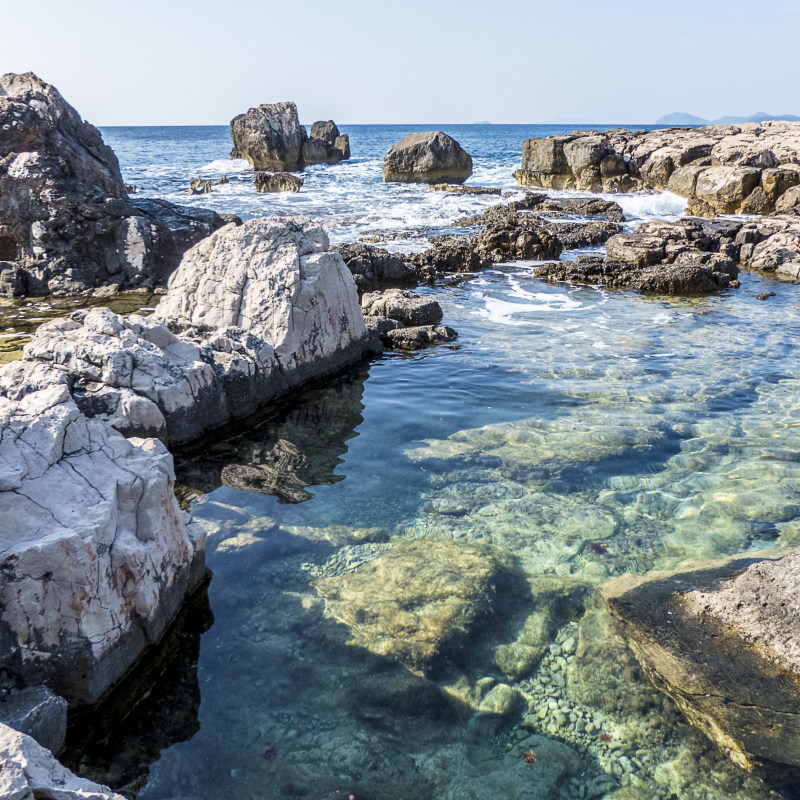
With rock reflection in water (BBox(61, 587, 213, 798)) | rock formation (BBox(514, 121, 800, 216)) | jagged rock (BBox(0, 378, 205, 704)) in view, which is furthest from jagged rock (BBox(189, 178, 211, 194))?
rock reflection in water (BBox(61, 587, 213, 798))

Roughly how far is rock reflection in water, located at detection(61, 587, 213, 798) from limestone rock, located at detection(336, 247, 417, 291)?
12.2 metres

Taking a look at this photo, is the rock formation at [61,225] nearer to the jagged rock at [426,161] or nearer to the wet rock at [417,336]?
the wet rock at [417,336]

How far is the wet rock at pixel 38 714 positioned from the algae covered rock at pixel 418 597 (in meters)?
1.89

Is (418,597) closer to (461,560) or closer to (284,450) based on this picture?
(461,560)

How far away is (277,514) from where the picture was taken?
617 cm

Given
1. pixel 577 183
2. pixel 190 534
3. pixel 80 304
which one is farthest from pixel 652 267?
pixel 577 183

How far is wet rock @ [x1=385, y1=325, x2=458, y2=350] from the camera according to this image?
38.4 feet

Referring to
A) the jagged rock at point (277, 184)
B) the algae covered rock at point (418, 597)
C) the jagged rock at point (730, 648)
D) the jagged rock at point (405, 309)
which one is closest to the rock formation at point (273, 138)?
the jagged rock at point (277, 184)

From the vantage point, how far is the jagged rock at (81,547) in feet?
11.8

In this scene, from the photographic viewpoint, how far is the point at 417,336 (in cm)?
1175

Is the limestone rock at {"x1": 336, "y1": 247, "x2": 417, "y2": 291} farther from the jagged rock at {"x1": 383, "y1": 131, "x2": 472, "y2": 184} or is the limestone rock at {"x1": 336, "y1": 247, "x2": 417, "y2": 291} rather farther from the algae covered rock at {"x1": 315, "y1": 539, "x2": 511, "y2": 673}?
the jagged rock at {"x1": 383, "y1": 131, "x2": 472, "y2": 184}

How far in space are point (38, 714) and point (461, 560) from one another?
321cm

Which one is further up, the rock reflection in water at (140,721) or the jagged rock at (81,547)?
the jagged rock at (81,547)

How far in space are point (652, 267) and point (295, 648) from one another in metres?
15.5
